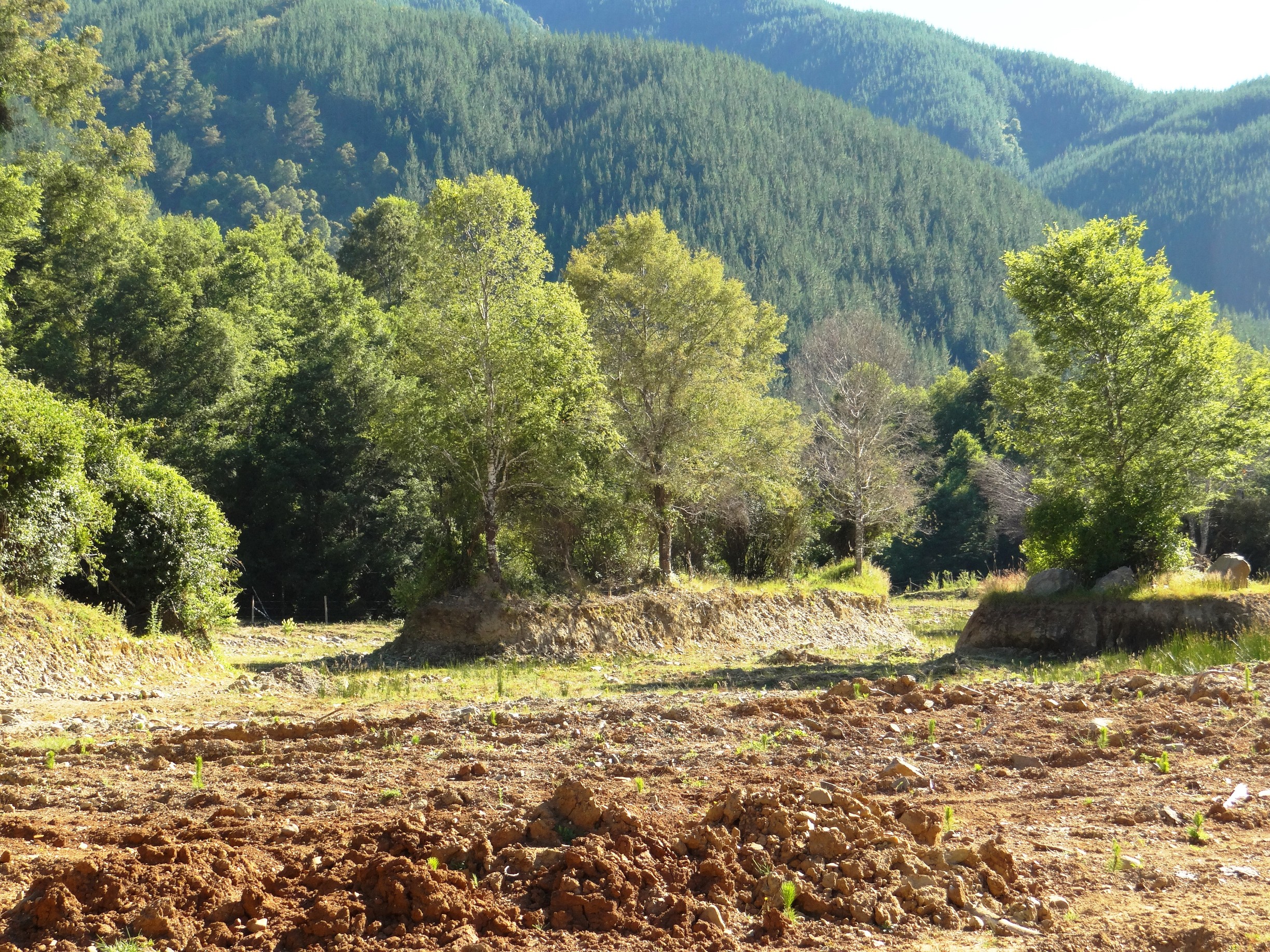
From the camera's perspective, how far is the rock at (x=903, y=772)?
7809mm

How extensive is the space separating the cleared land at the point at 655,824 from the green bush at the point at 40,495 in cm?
327

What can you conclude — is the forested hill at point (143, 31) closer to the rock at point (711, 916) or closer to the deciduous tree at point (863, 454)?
the deciduous tree at point (863, 454)

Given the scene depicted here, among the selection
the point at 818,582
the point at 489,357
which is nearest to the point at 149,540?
the point at 489,357

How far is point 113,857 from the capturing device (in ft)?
16.5

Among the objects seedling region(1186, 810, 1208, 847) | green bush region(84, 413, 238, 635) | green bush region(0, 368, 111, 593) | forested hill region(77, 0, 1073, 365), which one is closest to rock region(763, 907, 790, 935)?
seedling region(1186, 810, 1208, 847)

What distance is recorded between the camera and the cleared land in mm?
4773

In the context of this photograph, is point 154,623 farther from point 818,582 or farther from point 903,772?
point 818,582

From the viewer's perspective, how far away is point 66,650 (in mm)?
13789

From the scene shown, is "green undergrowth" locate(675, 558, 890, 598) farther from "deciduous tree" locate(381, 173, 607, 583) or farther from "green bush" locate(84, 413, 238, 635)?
"green bush" locate(84, 413, 238, 635)

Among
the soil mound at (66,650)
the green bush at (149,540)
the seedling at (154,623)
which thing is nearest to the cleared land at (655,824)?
the soil mound at (66,650)

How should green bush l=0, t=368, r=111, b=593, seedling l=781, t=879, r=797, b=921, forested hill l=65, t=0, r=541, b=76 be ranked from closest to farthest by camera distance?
seedling l=781, t=879, r=797, b=921 < green bush l=0, t=368, r=111, b=593 < forested hill l=65, t=0, r=541, b=76

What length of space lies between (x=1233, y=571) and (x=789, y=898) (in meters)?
18.4

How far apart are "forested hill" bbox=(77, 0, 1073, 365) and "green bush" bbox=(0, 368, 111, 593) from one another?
104128 millimetres

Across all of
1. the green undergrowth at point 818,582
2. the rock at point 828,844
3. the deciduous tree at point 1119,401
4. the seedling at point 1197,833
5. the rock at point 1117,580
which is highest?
the deciduous tree at point 1119,401
